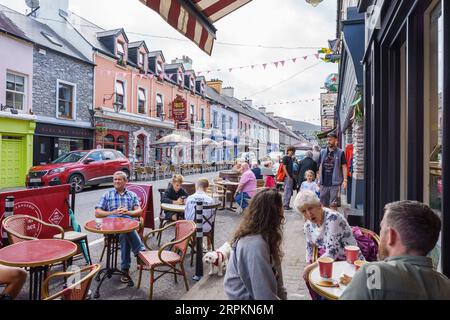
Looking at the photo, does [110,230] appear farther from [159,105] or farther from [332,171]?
[159,105]

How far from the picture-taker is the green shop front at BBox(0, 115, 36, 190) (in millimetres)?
14305

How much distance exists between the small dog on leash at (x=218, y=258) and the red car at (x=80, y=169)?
367 inches

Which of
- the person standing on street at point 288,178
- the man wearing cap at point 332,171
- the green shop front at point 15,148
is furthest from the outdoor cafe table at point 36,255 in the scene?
the green shop front at point 15,148

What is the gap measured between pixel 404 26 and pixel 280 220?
2.34 m

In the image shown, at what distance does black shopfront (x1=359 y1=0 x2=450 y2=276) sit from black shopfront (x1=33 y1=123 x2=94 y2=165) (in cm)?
1511

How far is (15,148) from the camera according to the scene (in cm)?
1505

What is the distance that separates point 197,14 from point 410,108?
6.71 feet

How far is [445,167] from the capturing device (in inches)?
77.7

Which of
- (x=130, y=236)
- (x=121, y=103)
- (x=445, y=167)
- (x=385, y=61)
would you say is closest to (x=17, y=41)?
(x=121, y=103)

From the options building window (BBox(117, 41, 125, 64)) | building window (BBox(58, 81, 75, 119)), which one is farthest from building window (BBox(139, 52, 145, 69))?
building window (BBox(58, 81, 75, 119))

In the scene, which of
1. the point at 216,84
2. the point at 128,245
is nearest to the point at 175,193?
the point at 128,245

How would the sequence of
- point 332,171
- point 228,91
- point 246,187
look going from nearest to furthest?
point 332,171 → point 246,187 → point 228,91

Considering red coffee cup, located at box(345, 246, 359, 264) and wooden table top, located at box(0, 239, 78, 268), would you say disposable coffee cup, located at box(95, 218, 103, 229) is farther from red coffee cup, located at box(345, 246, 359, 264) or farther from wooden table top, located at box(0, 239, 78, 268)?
red coffee cup, located at box(345, 246, 359, 264)
